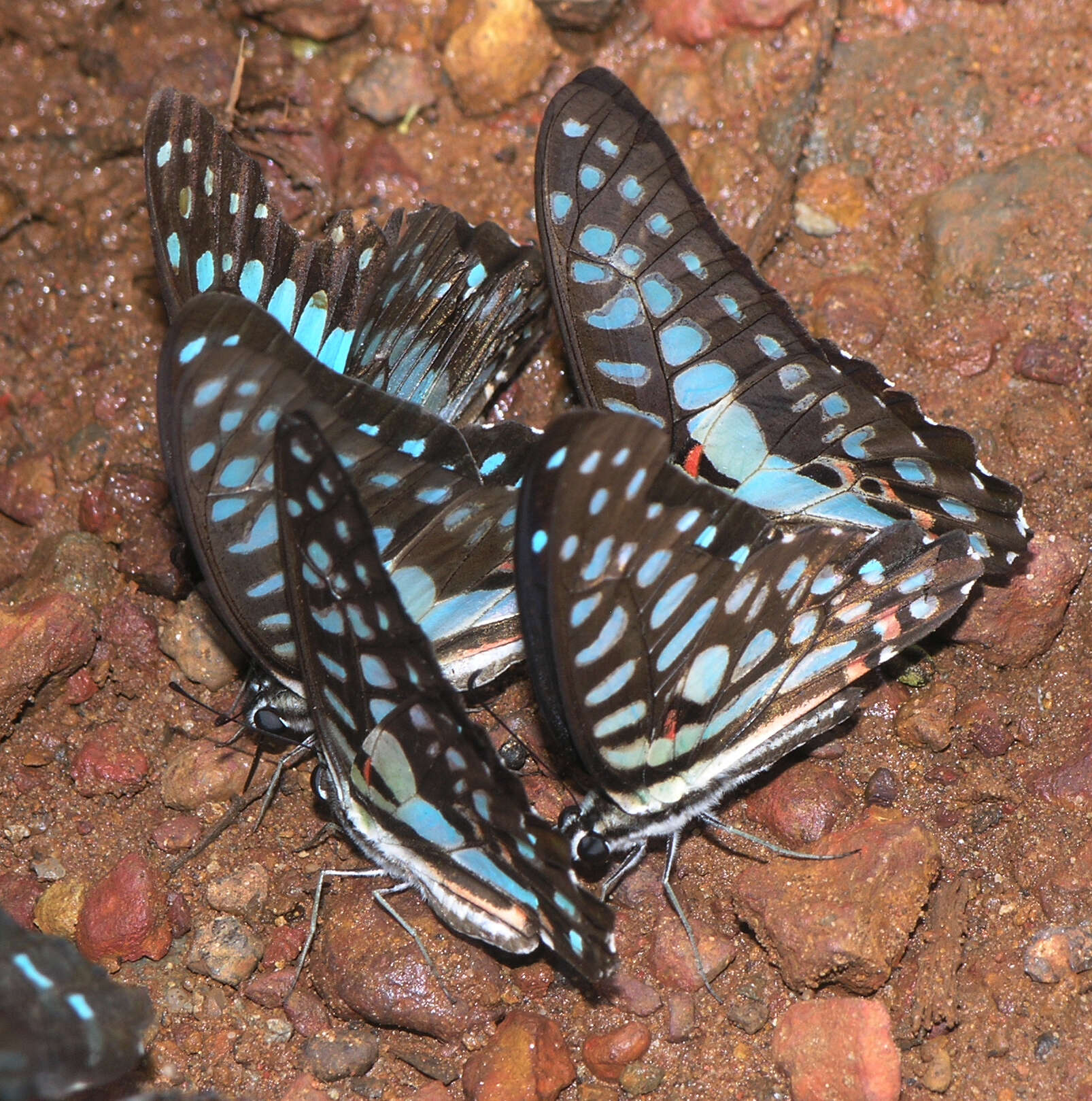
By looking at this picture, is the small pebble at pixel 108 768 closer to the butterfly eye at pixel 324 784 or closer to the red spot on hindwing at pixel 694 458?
the butterfly eye at pixel 324 784

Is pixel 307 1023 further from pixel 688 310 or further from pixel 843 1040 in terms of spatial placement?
pixel 688 310

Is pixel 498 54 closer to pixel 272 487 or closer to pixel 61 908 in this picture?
pixel 272 487

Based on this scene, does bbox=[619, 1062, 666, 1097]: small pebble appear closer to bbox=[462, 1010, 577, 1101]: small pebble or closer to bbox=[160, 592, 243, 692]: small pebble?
bbox=[462, 1010, 577, 1101]: small pebble

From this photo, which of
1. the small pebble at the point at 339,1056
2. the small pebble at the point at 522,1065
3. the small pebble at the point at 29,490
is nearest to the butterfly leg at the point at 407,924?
the small pebble at the point at 522,1065

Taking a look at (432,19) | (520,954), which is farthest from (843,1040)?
(432,19)

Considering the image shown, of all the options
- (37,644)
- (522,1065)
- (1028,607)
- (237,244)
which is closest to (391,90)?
(237,244)

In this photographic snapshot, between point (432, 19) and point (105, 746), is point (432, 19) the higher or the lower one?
the higher one
